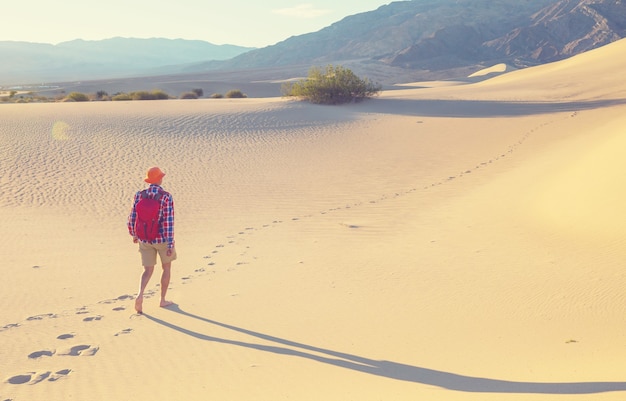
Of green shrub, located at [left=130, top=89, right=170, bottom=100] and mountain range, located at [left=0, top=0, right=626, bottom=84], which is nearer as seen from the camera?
green shrub, located at [left=130, top=89, right=170, bottom=100]

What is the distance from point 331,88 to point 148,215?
24.6 metres

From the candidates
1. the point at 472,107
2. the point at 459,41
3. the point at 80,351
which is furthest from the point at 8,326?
the point at 459,41

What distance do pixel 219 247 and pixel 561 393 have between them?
608 centimetres

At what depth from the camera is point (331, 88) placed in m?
29.8

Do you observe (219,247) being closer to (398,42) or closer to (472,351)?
(472,351)

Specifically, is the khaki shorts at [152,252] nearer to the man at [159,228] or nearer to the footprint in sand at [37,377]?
the man at [159,228]

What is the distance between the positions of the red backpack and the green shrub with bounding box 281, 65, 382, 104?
24.2 metres

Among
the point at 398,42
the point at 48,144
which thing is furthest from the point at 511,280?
Answer: the point at 398,42

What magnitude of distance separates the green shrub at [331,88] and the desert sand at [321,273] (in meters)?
11.2

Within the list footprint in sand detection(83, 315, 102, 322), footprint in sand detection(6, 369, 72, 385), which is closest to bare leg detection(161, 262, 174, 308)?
footprint in sand detection(83, 315, 102, 322)

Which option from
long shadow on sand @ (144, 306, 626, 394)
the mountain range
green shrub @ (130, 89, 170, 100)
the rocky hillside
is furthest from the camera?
the rocky hillside

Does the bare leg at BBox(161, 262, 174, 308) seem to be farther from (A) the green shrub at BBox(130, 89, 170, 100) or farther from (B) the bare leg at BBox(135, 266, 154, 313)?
(A) the green shrub at BBox(130, 89, 170, 100)

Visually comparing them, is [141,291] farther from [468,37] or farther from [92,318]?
[468,37]

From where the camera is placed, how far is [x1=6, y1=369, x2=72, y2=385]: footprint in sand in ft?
15.5
